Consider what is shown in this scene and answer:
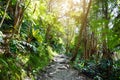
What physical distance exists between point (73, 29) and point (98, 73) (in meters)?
25.7

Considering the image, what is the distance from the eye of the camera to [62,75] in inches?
465

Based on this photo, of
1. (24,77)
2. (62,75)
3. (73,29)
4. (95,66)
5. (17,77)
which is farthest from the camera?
(73,29)

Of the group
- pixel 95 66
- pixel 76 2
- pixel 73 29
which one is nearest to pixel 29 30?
pixel 95 66

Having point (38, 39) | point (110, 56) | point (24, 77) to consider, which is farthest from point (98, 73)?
point (24, 77)

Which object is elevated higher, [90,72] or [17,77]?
[17,77]

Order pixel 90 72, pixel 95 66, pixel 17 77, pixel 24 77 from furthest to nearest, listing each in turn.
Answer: pixel 95 66 → pixel 90 72 → pixel 24 77 → pixel 17 77

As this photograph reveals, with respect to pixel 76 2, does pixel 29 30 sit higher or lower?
lower

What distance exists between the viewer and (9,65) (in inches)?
286

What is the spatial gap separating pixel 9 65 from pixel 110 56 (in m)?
8.86

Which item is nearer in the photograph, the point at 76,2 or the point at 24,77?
the point at 24,77

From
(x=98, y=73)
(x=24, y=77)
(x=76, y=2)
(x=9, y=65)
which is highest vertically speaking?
(x=76, y=2)

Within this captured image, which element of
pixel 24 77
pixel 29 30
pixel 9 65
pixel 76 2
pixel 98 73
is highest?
pixel 76 2

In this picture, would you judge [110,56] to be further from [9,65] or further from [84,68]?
[9,65]

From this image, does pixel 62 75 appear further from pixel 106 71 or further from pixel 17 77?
pixel 17 77
